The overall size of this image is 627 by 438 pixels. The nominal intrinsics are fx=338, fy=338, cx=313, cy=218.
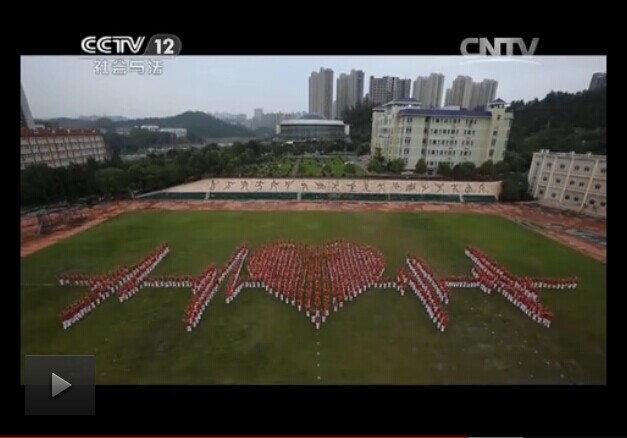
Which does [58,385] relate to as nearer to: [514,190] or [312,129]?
[312,129]

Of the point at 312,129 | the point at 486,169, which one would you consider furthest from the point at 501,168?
the point at 312,129

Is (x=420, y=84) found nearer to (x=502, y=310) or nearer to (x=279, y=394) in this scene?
(x=502, y=310)

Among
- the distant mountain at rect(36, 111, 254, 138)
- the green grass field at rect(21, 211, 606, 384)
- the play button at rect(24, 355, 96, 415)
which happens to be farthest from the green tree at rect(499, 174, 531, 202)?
the play button at rect(24, 355, 96, 415)

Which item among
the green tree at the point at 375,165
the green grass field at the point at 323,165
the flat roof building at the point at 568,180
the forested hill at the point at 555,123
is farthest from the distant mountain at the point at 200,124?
the flat roof building at the point at 568,180

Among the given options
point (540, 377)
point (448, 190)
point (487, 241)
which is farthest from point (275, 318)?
point (448, 190)

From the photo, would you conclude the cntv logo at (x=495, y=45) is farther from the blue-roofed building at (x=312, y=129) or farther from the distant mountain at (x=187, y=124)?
the distant mountain at (x=187, y=124)

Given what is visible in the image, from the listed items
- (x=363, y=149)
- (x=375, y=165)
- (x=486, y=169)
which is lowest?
(x=375, y=165)
